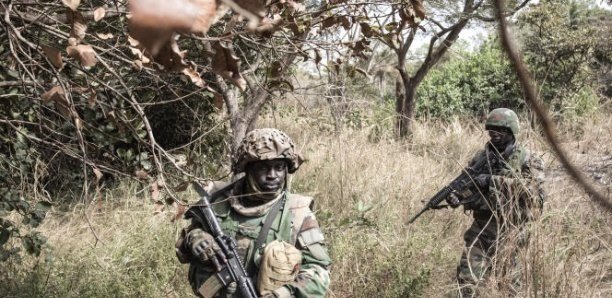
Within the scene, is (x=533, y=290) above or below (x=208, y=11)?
below

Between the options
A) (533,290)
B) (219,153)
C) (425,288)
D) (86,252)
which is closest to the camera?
(533,290)

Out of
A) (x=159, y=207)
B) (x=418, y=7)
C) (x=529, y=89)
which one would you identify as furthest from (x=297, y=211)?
(x=529, y=89)

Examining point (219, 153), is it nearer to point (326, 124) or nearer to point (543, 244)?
point (326, 124)

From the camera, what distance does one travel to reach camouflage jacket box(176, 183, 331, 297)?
2416 millimetres

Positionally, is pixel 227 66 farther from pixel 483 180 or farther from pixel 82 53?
pixel 483 180

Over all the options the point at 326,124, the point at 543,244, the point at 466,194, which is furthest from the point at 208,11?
the point at 326,124

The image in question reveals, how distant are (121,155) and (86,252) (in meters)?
1.24

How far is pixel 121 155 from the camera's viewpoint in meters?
5.07

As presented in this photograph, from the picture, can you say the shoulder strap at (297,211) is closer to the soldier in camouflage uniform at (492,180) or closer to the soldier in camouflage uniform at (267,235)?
the soldier in camouflage uniform at (267,235)

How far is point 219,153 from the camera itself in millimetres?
6184

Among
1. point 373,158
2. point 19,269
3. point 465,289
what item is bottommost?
point 465,289

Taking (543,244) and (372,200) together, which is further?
(372,200)

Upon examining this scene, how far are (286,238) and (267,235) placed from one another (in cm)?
8

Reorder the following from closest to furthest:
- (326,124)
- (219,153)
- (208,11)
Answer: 1. (208,11)
2. (219,153)
3. (326,124)
